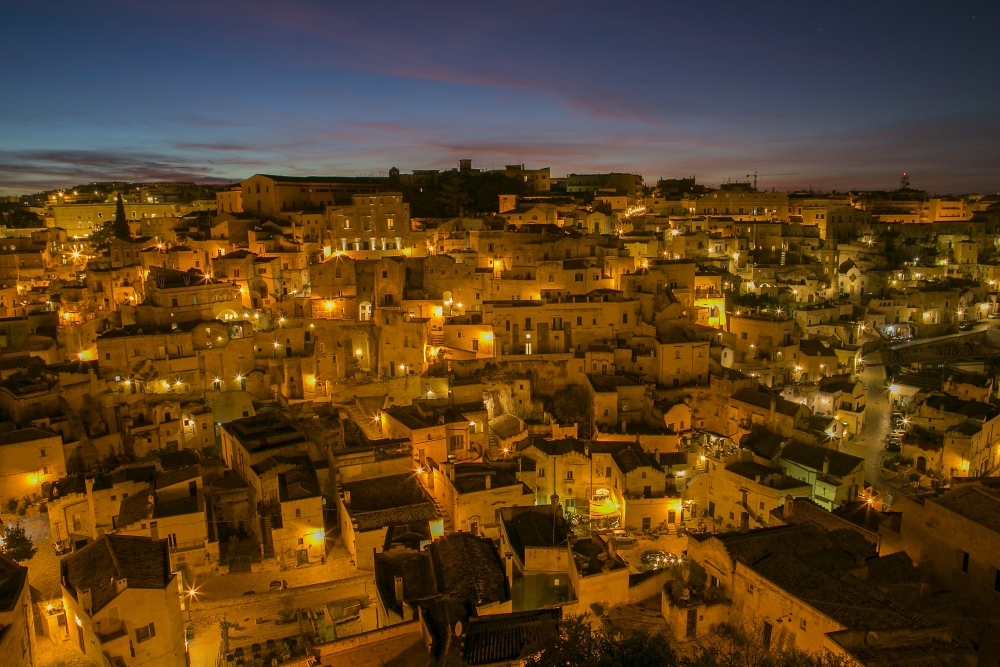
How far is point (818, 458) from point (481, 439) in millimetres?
10581

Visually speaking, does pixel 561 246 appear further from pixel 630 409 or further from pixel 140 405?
pixel 140 405

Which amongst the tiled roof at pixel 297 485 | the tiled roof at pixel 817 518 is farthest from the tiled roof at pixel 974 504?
the tiled roof at pixel 297 485

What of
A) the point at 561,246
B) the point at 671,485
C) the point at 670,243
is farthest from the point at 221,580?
the point at 670,243

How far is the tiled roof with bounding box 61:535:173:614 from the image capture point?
13.2 m

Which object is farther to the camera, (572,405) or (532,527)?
(572,405)

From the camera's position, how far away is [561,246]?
3191 cm

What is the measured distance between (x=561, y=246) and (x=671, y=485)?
14705mm

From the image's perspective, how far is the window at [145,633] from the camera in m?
13.2

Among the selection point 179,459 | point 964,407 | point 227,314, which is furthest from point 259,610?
point 964,407

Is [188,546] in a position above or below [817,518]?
below

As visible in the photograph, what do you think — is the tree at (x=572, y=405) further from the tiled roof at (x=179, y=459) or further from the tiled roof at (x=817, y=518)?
the tiled roof at (x=179, y=459)

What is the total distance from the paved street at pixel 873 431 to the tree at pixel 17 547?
2452cm

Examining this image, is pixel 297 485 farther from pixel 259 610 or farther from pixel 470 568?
pixel 470 568

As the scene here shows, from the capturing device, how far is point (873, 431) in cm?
2669
